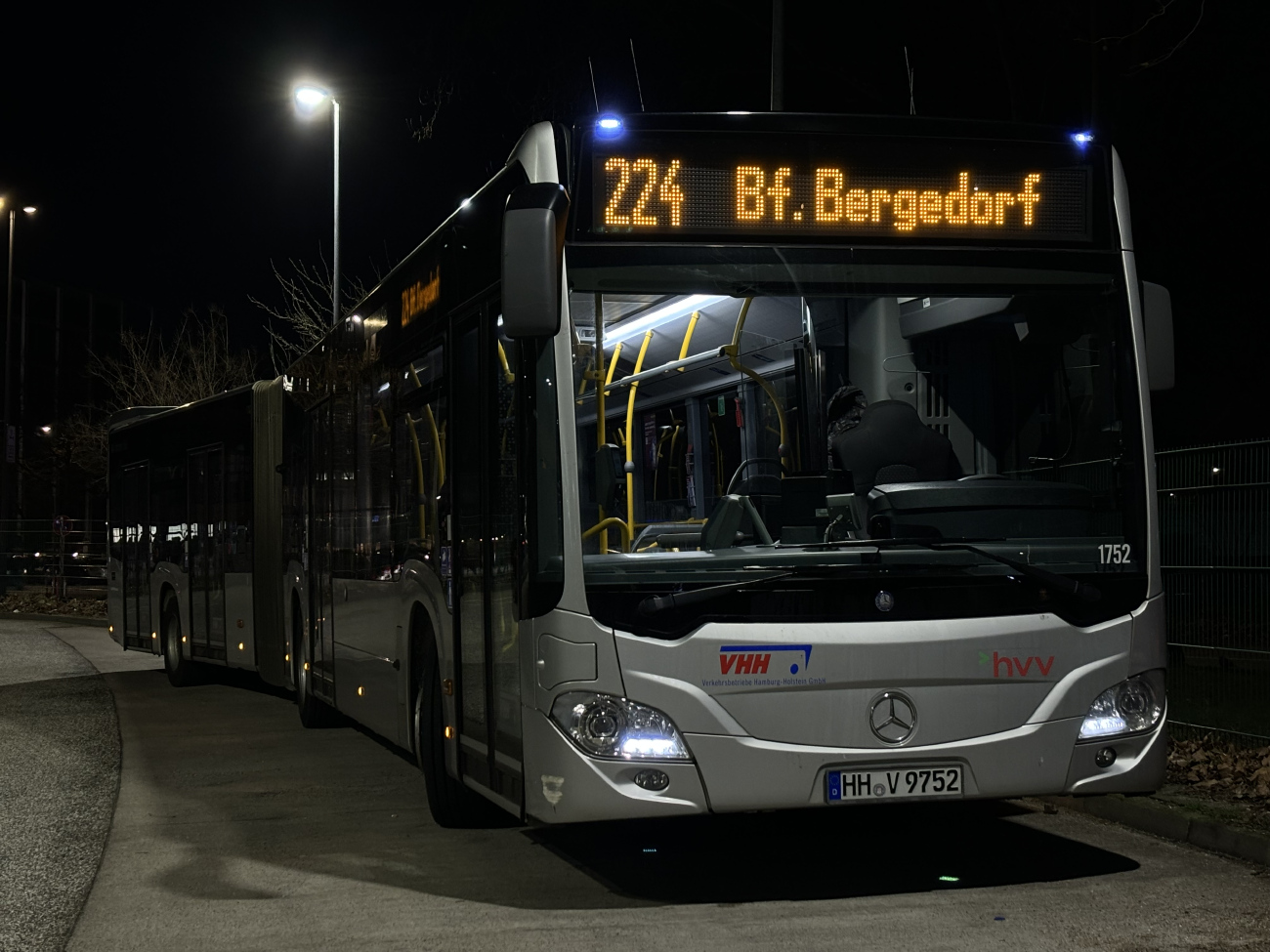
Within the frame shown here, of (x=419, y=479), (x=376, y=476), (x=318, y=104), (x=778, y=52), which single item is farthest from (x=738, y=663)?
(x=318, y=104)

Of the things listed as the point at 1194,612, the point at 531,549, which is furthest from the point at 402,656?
the point at 1194,612

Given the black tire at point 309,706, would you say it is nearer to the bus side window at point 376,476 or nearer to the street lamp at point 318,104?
the bus side window at point 376,476

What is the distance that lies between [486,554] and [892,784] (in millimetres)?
2052

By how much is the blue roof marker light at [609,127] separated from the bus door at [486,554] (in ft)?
3.06

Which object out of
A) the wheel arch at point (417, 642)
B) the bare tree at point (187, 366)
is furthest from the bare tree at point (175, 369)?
the wheel arch at point (417, 642)

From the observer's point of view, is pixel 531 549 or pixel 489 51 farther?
pixel 489 51

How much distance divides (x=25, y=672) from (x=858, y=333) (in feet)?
52.7

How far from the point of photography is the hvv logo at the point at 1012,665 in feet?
21.6

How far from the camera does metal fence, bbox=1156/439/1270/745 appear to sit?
10195 mm

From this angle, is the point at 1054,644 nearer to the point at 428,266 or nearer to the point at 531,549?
the point at 531,549

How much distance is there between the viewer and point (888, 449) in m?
6.69

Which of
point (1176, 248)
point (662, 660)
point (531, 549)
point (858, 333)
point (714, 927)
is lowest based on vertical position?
point (714, 927)

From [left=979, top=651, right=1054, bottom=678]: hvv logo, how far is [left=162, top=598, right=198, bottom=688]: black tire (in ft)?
44.9

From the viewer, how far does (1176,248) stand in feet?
62.2
